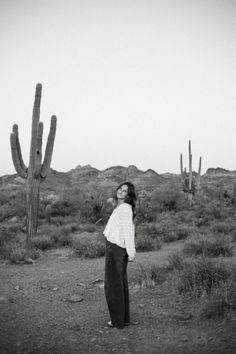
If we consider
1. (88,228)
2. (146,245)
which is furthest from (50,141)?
(146,245)

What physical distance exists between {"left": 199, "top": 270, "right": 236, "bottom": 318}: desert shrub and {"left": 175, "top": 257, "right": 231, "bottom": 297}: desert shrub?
0.49 meters

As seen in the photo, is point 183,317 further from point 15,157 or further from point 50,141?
point 50,141

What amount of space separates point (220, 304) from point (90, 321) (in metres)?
1.85

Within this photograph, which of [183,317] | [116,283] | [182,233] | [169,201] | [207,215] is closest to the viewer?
[116,283]

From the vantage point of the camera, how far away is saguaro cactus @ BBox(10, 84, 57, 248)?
9.41m

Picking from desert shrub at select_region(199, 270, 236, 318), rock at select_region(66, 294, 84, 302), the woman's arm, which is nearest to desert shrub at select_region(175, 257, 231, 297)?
desert shrub at select_region(199, 270, 236, 318)

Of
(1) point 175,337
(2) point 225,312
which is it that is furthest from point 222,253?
(1) point 175,337

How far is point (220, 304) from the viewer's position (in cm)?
419

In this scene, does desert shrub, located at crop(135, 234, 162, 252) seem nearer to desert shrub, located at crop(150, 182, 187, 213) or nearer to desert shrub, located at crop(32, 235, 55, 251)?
desert shrub, located at crop(32, 235, 55, 251)

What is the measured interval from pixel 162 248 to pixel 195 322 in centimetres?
547

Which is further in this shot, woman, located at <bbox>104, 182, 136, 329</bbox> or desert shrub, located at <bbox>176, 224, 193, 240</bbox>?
desert shrub, located at <bbox>176, 224, 193, 240</bbox>

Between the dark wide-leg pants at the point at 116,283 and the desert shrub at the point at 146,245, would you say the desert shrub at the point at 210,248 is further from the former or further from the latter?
the dark wide-leg pants at the point at 116,283

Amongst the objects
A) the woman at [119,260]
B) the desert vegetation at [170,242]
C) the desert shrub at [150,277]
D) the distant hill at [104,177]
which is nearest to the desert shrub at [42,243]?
the desert vegetation at [170,242]

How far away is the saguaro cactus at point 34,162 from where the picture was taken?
9406 millimetres
